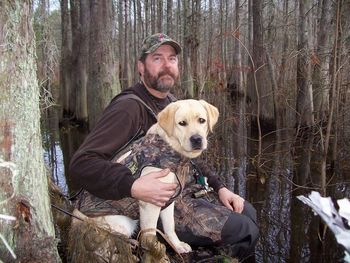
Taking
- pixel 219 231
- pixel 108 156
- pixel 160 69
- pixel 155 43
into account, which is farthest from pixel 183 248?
pixel 155 43

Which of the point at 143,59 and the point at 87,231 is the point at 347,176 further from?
the point at 87,231

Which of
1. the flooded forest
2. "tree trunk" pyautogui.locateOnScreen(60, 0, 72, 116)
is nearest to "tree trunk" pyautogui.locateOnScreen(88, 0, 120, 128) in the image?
the flooded forest

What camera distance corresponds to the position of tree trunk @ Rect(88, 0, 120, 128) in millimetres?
8109

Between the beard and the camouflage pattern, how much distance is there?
664 millimetres

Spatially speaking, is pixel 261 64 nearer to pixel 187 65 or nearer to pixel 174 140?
pixel 187 65

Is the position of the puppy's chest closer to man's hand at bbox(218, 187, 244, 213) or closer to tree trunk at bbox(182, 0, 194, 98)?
man's hand at bbox(218, 187, 244, 213)

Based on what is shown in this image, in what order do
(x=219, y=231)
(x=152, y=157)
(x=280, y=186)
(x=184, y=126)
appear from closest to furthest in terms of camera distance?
(x=152, y=157)
(x=184, y=126)
(x=219, y=231)
(x=280, y=186)

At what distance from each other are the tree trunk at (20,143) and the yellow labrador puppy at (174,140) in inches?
32.3

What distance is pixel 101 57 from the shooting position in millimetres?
8242

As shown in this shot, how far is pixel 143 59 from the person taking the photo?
12.8 ft

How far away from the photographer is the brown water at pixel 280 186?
465cm

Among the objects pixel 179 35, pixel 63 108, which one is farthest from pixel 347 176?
pixel 179 35

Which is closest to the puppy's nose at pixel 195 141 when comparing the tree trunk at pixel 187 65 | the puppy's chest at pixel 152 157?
the puppy's chest at pixel 152 157

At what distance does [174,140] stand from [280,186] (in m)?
3.89
